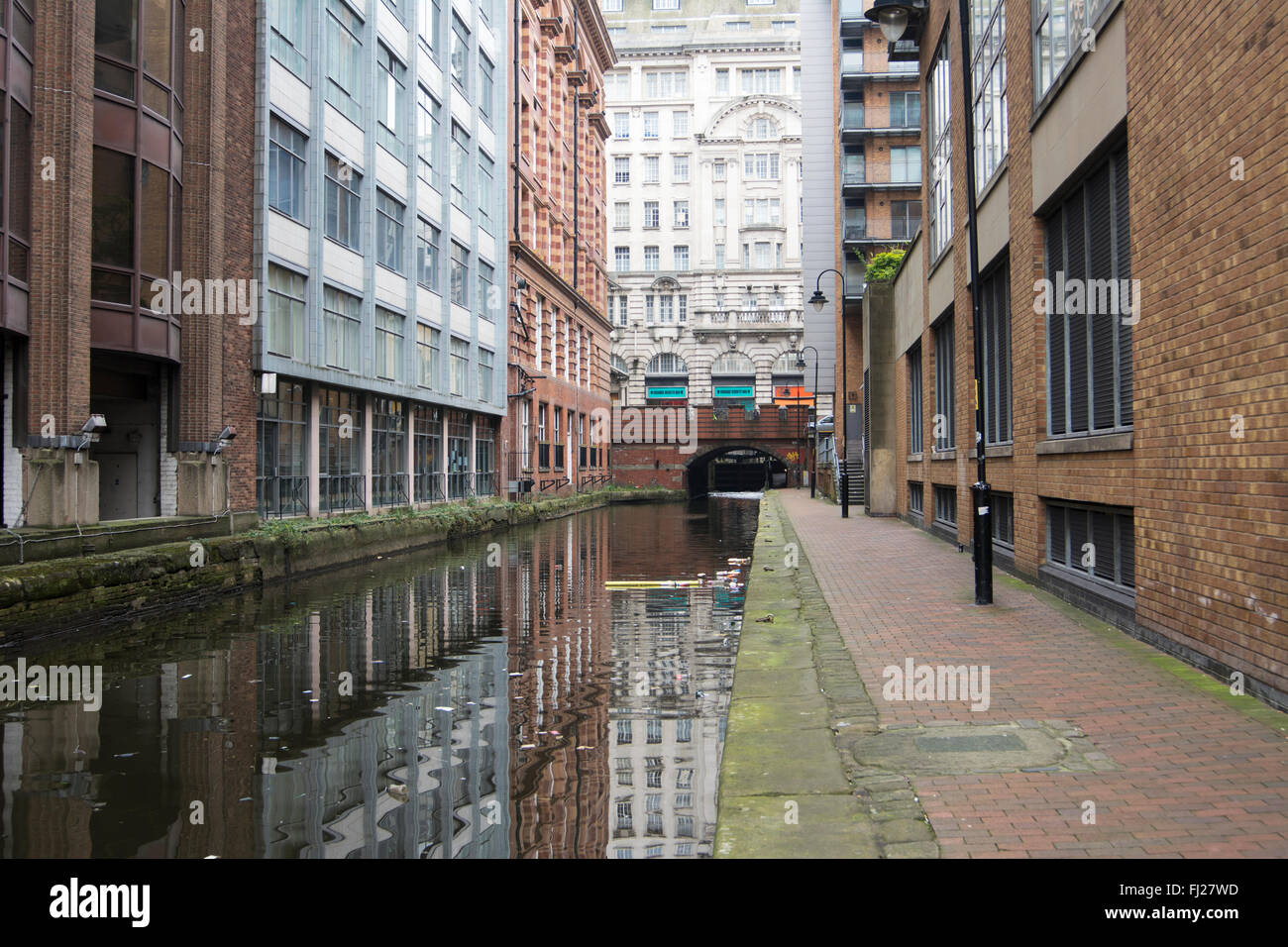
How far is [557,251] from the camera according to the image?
177 feet

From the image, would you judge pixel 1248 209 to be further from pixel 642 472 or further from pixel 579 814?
pixel 642 472

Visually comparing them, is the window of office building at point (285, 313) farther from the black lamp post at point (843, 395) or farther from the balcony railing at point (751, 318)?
the balcony railing at point (751, 318)

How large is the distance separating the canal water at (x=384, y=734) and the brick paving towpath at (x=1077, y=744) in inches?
50.0

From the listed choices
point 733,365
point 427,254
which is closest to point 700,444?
point 733,365

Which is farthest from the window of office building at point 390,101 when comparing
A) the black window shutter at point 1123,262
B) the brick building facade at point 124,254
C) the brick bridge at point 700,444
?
the brick bridge at point 700,444

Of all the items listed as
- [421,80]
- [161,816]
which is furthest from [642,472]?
[161,816]

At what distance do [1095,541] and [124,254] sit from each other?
15.6 metres

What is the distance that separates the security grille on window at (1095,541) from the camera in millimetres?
9766

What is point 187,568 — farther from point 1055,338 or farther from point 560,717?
point 1055,338

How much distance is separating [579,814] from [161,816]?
7.06 ft

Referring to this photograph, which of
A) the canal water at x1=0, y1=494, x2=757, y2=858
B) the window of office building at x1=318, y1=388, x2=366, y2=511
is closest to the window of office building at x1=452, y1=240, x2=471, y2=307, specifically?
the window of office building at x1=318, y1=388, x2=366, y2=511

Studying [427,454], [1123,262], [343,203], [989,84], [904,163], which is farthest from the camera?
[904,163]

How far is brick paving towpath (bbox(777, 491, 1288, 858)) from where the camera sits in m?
4.42

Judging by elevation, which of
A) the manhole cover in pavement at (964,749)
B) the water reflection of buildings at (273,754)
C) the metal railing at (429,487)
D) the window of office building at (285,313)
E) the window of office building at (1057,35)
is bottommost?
the water reflection of buildings at (273,754)
